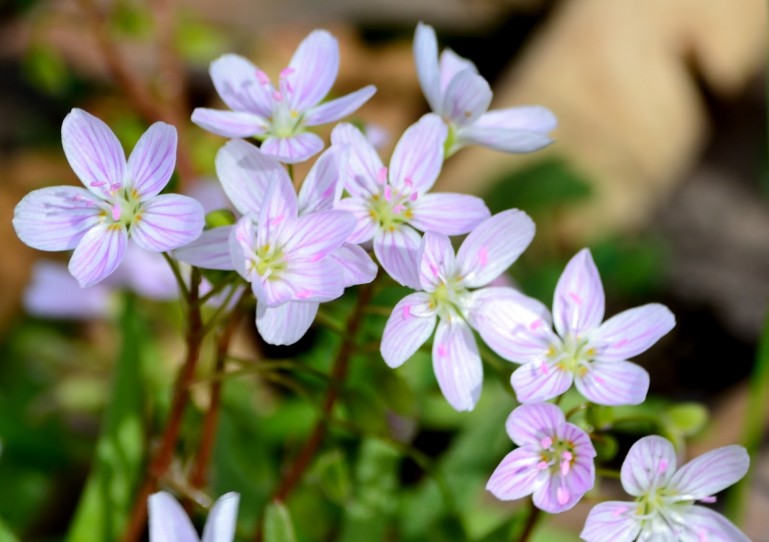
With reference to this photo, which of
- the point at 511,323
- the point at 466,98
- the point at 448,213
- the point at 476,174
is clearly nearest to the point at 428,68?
the point at 466,98

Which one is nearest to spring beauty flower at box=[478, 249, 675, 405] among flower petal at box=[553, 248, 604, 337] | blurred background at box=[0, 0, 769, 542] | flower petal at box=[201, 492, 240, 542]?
flower petal at box=[553, 248, 604, 337]

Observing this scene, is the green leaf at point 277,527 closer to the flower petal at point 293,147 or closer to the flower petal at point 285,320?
the flower petal at point 285,320

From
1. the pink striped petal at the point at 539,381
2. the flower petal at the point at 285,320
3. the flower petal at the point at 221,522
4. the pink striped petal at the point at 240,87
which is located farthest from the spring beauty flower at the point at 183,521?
the pink striped petal at the point at 240,87

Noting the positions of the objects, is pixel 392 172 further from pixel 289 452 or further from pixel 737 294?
pixel 737 294

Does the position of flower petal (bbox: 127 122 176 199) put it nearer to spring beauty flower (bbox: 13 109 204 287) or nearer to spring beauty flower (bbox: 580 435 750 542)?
spring beauty flower (bbox: 13 109 204 287)

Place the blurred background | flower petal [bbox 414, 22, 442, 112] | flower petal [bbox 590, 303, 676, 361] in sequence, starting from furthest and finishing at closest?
the blurred background
flower petal [bbox 414, 22, 442, 112]
flower petal [bbox 590, 303, 676, 361]

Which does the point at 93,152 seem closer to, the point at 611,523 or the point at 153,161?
the point at 153,161
